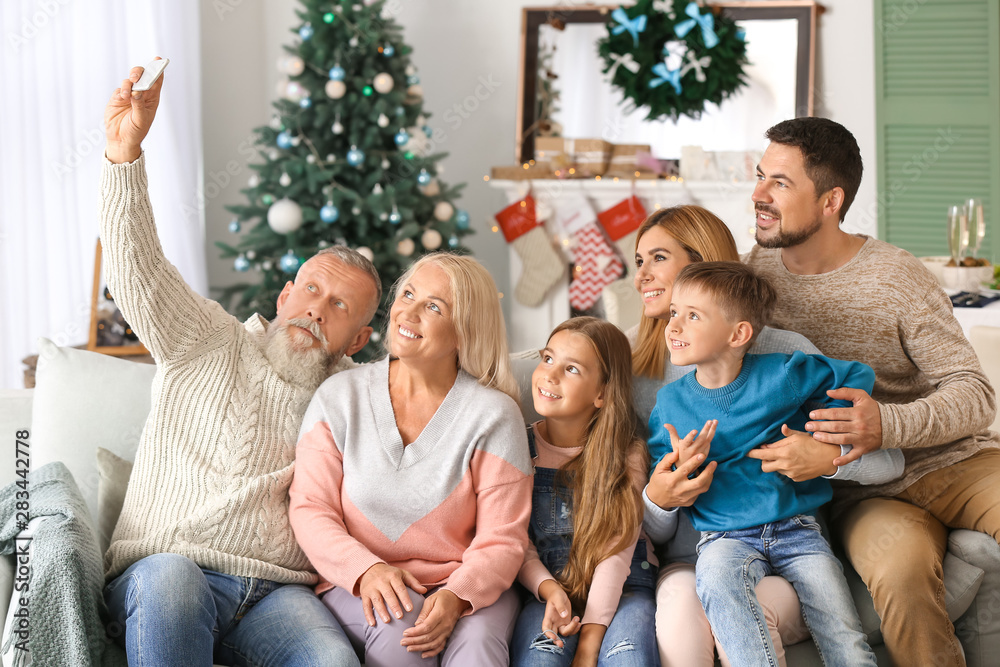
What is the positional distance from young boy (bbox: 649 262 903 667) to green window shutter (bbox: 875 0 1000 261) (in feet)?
11.9

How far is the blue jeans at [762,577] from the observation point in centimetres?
151

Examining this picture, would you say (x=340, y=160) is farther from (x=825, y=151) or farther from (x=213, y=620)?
(x=213, y=620)

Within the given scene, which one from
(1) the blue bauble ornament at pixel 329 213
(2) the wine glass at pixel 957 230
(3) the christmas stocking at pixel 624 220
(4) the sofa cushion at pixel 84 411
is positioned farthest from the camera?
(3) the christmas stocking at pixel 624 220

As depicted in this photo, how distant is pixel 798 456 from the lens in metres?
1.63

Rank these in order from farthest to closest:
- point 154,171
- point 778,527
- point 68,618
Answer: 1. point 154,171
2. point 778,527
3. point 68,618

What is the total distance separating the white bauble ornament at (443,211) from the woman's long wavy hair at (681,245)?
7.41 ft

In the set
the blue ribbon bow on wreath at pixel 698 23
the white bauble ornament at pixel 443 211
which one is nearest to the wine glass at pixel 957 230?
the blue ribbon bow on wreath at pixel 698 23

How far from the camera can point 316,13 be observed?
400 cm

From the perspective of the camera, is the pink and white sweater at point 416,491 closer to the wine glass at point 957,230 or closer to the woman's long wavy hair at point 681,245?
the woman's long wavy hair at point 681,245

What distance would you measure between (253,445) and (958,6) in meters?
4.71

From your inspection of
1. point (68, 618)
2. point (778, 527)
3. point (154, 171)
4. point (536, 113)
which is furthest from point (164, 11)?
point (778, 527)

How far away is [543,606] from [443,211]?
2.73 meters

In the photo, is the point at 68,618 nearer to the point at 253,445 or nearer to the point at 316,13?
the point at 253,445

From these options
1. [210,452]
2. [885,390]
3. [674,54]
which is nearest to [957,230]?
[885,390]
